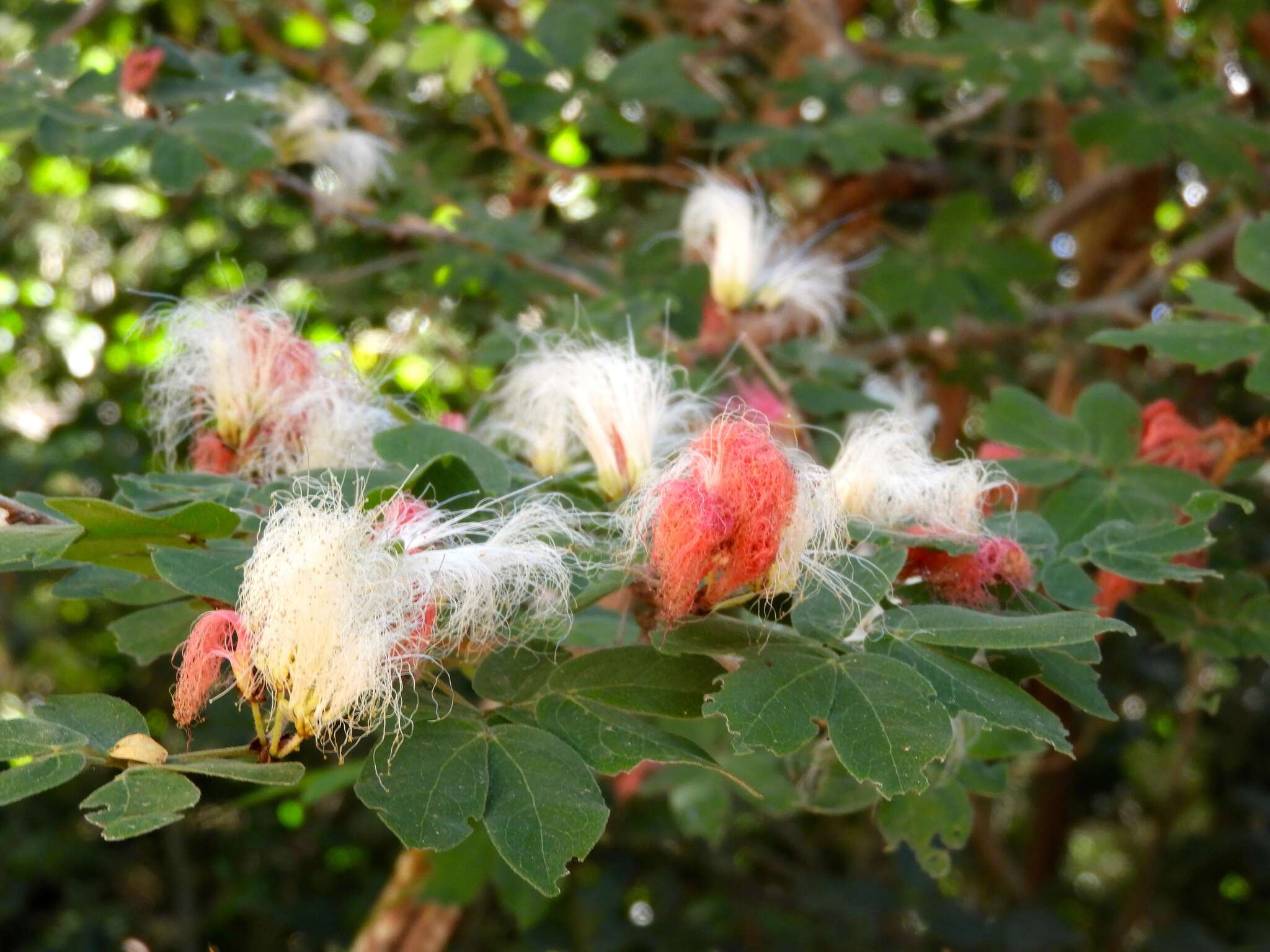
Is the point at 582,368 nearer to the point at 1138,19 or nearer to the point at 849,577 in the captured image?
the point at 849,577

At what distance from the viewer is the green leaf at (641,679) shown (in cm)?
112

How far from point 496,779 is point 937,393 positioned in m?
2.74

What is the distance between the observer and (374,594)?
105 centimetres

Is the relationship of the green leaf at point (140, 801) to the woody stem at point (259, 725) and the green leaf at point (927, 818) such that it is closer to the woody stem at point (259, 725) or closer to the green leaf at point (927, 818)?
the woody stem at point (259, 725)

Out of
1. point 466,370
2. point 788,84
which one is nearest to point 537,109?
point 788,84

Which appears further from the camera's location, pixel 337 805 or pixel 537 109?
pixel 337 805

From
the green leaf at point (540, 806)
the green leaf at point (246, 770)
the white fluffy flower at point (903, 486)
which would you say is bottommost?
the white fluffy flower at point (903, 486)

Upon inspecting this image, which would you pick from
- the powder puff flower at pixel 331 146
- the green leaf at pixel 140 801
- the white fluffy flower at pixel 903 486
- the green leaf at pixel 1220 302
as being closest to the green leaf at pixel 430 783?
the green leaf at pixel 140 801

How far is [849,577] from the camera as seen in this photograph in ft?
3.87

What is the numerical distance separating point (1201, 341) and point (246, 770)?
125 centimetres

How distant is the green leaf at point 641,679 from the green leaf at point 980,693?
0.53 feet

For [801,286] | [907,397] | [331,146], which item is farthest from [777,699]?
[331,146]

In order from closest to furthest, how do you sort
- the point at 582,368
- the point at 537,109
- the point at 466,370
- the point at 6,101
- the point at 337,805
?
the point at 582,368 < the point at 6,101 < the point at 537,109 < the point at 466,370 < the point at 337,805

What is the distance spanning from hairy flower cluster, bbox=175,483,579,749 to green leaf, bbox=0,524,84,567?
132mm
